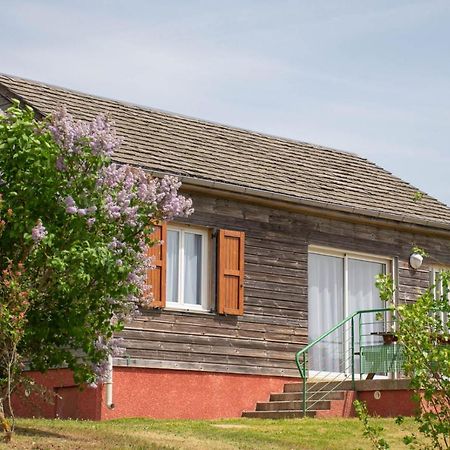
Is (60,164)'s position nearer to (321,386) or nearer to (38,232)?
(38,232)

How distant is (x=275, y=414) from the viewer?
19.5m

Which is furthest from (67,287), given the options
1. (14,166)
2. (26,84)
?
(26,84)

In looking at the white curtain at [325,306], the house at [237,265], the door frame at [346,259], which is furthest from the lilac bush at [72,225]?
the door frame at [346,259]

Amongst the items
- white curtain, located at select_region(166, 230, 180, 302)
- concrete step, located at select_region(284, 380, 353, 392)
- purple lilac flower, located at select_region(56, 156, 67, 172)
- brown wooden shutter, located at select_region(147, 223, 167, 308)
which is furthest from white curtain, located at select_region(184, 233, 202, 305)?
purple lilac flower, located at select_region(56, 156, 67, 172)

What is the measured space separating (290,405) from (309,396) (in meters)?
0.40

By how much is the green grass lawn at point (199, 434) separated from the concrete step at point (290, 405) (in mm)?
1118

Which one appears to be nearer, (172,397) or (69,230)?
(69,230)

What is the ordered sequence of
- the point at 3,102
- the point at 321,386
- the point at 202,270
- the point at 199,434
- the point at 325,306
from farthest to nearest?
the point at 325,306 < the point at 3,102 < the point at 321,386 < the point at 202,270 < the point at 199,434

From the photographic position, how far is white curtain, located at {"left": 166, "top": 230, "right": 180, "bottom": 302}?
1988cm

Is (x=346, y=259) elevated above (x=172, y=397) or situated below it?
above

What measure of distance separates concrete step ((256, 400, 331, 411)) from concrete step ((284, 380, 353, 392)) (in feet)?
2.05

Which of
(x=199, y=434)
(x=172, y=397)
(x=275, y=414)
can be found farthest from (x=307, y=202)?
(x=199, y=434)

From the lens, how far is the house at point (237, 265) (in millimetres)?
19359

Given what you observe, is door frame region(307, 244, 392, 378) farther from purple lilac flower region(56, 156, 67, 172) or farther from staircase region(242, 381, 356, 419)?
purple lilac flower region(56, 156, 67, 172)
